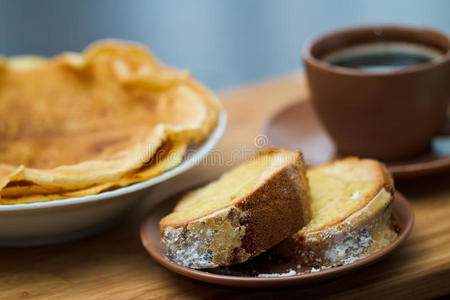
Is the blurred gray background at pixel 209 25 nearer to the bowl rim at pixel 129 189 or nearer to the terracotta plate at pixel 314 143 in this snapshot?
the terracotta plate at pixel 314 143

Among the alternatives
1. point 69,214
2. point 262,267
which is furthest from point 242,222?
point 69,214

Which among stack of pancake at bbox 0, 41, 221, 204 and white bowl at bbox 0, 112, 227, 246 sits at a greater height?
stack of pancake at bbox 0, 41, 221, 204

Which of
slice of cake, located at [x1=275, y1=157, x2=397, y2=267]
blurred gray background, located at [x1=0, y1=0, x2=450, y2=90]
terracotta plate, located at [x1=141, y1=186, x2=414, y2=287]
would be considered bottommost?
Answer: blurred gray background, located at [x1=0, y1=0, x2=450, y2=90]

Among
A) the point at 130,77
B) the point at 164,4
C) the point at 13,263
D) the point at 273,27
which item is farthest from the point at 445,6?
the point at 13,263

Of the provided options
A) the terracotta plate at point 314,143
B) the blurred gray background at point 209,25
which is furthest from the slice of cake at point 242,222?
the blurred gray background at point 209,25

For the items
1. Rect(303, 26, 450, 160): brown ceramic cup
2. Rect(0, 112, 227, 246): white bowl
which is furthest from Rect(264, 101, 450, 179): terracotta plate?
Rect(0, 112, 227, 246): white bowl

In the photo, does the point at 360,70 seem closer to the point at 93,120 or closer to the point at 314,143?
the point at 314,143

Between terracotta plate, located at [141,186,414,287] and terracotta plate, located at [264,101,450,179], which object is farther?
terracotta plate, located at [264,101,450,179]

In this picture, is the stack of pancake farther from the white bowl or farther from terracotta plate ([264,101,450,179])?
terracotta plate ([264,101,450,179])
